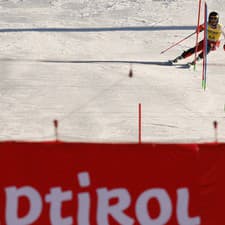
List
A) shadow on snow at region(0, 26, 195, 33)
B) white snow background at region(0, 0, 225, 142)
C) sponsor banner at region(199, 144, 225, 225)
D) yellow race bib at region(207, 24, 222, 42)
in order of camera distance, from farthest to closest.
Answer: shadow on snow at region(0, 26, 195, 33), yellow race bib at region(207, 24, 222, 42), white snow background at region(0, 0, 225, 142), sponsor banner at region(199, 144, 225, 225)

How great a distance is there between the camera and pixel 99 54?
14.3 m

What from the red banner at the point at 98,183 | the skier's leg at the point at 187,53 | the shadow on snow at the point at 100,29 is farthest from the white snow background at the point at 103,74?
the red banner at the point at 98,183

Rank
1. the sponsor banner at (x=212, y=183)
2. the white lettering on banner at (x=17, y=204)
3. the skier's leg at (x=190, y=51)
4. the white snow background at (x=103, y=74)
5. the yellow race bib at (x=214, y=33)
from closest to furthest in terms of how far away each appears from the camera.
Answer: the white lettering on banner at (x=17, y=204)
the sponsor banner at (x=212, y=183)
the white snow background at (x=103, y=74)
the yellow race bib at (x=214, y=33)
the skier's leg at (x=190, y=51)

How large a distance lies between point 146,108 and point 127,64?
8.01 ft

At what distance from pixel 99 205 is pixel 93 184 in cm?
19

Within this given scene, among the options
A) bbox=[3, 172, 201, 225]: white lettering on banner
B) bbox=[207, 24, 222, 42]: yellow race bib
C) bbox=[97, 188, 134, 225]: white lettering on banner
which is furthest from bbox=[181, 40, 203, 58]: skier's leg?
bbox=[97, 188, 134, 225]: white lettering on banner

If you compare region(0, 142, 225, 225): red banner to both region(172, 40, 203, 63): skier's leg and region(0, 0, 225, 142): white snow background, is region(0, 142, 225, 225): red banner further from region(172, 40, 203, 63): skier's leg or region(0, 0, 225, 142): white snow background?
region(172, 40, 203, 63): skier's leg

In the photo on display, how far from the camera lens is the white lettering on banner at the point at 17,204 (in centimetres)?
599

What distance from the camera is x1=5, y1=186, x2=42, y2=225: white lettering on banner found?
5.99m

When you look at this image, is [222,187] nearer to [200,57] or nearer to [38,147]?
[38,147]

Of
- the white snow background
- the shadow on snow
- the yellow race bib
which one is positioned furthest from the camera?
the shadow on snow

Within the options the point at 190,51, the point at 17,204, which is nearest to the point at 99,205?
the point at 17,204

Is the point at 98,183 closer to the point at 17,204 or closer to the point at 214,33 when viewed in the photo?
the point at 17,204

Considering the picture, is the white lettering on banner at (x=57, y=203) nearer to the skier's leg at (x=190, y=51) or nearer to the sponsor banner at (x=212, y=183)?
the sponsor banner at (x=212, y=183)
